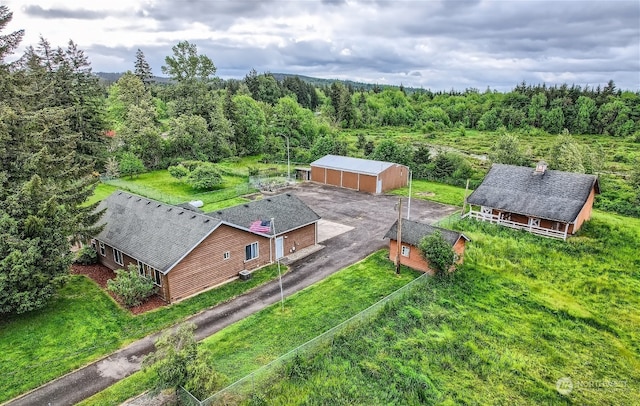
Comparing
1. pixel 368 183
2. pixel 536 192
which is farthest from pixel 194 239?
pixel 536 192

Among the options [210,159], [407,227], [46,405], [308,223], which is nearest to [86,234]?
[46,405]

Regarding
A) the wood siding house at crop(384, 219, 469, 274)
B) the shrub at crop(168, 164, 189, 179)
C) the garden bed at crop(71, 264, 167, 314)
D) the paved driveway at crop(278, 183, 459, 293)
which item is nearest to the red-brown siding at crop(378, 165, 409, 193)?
the paved driveway at crop(278, 183, 459, 293)

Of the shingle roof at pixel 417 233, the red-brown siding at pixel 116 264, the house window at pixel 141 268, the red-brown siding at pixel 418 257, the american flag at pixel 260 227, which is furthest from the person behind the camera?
the red-brown siding at pixel 418 257

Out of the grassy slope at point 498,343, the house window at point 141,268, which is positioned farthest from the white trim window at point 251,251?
the grassy slope at point 498,343

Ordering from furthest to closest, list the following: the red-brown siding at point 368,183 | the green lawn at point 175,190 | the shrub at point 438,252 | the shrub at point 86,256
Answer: the red-brown siding at point 368,183, the green lawn at point 175,190, the shrub at point 86,256, the shrub at point 438,252

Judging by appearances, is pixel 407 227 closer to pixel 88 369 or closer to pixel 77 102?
pixel 88 369

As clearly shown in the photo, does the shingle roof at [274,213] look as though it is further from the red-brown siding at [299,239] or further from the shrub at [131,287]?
the shrub at [131,287]

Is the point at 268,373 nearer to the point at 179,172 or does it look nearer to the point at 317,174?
the point at 317,174

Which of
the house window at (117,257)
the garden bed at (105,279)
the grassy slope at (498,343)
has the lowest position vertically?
the garden bed at (105,279)
